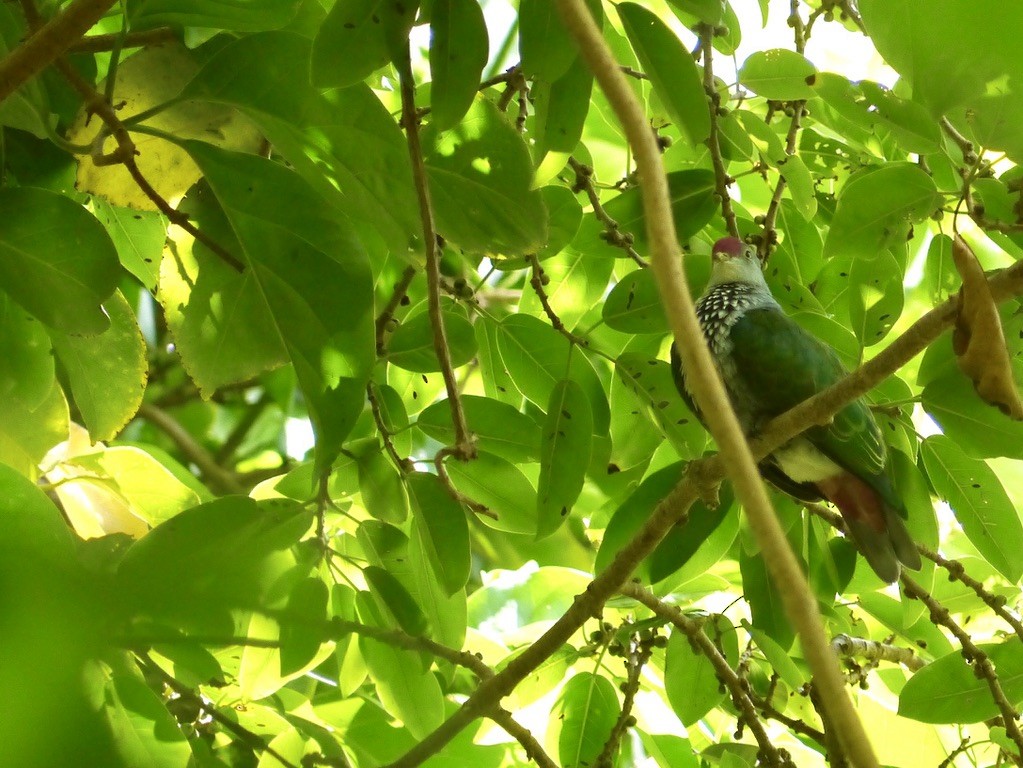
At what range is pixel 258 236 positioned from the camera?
5.19ft

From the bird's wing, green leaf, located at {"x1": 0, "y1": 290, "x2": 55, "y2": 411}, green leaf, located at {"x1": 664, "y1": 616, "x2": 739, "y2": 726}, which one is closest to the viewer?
green leaf, located at {"x1": 0, "y1": 290, "x2": 55, "y2": 411}

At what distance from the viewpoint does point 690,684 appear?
200 cm

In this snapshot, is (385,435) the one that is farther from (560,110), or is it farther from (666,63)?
(666,63)

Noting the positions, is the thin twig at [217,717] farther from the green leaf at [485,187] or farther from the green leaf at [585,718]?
the green leaf at [485,187]

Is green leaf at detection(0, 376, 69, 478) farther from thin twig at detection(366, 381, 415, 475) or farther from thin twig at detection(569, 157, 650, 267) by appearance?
thin twig at detection(569, 157, 650, 267)

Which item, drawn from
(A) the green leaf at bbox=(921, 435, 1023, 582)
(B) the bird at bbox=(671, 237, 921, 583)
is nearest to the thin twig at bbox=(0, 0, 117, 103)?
(B) the bird at bbox=(671, 237, 921, 583)

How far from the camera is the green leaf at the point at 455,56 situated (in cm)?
150

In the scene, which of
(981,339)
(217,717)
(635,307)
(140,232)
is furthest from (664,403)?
(140,232)

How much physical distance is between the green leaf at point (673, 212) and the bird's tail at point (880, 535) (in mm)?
746

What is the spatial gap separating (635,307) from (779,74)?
563 millimetres

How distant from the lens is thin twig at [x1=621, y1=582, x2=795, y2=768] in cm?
188

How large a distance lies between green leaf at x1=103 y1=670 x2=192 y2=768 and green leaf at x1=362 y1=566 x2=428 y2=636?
42 centimetres

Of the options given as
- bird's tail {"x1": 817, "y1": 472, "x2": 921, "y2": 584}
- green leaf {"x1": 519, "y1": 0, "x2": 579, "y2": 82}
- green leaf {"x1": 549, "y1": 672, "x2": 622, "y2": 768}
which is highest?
green leaf {"x1": 519, "y1": 0, "x2": 579, "y2": 82}

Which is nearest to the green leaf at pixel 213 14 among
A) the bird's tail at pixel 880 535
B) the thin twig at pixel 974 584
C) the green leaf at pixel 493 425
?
the green leaf at pixel 493 425
